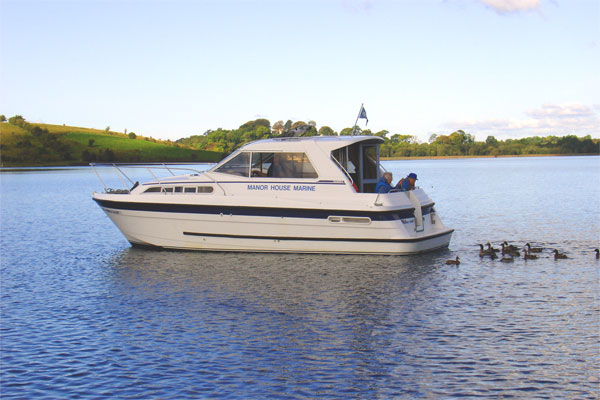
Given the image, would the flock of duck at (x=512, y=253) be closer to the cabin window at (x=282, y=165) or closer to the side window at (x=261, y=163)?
the cabin window at (x=282, y=165)

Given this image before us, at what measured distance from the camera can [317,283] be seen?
16.3 meters

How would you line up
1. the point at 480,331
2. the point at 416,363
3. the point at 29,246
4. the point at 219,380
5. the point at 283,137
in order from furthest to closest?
the point at 29,246, the point at 283,137, the point at 480,331, the point at 416,363, the point at 219,380

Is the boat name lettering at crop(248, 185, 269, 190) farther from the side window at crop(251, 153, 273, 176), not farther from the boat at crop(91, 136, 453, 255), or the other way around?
the side window at crop(251, 153, 273, 176)

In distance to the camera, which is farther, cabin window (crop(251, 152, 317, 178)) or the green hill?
the green hill

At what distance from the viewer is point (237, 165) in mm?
20969

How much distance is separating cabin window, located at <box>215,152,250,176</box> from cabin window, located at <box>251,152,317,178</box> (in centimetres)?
24

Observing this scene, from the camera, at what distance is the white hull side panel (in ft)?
63.6

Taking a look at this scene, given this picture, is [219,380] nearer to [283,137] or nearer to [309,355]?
[309,355]

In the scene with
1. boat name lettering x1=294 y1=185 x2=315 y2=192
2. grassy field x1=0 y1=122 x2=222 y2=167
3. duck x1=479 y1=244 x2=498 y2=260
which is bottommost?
duck x1=479 y1=244 x2=498 y2=260

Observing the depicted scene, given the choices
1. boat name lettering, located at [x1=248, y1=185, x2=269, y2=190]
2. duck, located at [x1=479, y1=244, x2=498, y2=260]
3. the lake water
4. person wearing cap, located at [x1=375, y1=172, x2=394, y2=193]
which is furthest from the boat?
duck, located at [x1=479, y1=244, x2=498, y2=260]

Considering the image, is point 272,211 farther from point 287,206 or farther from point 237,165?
point 237,165

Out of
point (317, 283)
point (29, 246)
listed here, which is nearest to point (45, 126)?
point (29, 246)

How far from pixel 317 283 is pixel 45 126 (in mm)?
169654

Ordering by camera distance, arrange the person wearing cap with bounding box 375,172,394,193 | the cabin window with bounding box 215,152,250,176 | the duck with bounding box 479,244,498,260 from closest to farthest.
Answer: the duck with bounding box 479,244,498,260 → the person wearing cap with bounding box 375,172,394,193 → the cabin window with bounding box 215,152,250,176
